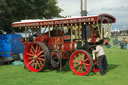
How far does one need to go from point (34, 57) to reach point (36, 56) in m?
0.12

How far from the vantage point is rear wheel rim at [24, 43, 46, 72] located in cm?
789

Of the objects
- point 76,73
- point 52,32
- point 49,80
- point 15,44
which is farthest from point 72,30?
point 15,44

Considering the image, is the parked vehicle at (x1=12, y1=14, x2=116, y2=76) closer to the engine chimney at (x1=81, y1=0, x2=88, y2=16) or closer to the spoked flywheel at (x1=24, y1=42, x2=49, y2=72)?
the spoked flywheel at (x1=24, y1=42, x2=49, y2=72)

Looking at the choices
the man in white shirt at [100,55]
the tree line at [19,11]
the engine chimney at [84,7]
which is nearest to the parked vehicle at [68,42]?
the man in white shirt at [100,55]

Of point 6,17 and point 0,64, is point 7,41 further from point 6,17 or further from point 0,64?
point 6,17

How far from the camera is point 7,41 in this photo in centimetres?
1094

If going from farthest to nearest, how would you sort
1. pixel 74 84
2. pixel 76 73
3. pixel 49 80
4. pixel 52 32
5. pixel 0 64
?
pixel 0 64 < pixel 52 32 < pixel 76 73 < pixel 49 80 < pixel 74 84

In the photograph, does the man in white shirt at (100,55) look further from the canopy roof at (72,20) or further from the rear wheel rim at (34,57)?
the rear wheel rim at (34,57)

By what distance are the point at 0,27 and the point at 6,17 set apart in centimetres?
82

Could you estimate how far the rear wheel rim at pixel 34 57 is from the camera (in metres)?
7.89

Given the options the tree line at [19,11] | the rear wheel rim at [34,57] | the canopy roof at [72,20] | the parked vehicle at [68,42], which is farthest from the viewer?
Result: the tree line at [19,11]

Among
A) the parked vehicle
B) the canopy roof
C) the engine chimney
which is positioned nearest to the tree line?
the canopy roof

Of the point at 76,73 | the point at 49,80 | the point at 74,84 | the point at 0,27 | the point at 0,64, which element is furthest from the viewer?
the point at 0,27

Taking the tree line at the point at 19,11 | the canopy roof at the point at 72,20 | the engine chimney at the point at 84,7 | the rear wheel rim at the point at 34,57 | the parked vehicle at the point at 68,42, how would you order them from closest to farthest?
1. the canopy roof at the point at 72,20
2. the parked vehicle at the point at 68,42
3. the rear wheel rim at the point at 34,57
4. the engine chimney at the point at 84,7
5. the tree line at the point at 19,11
